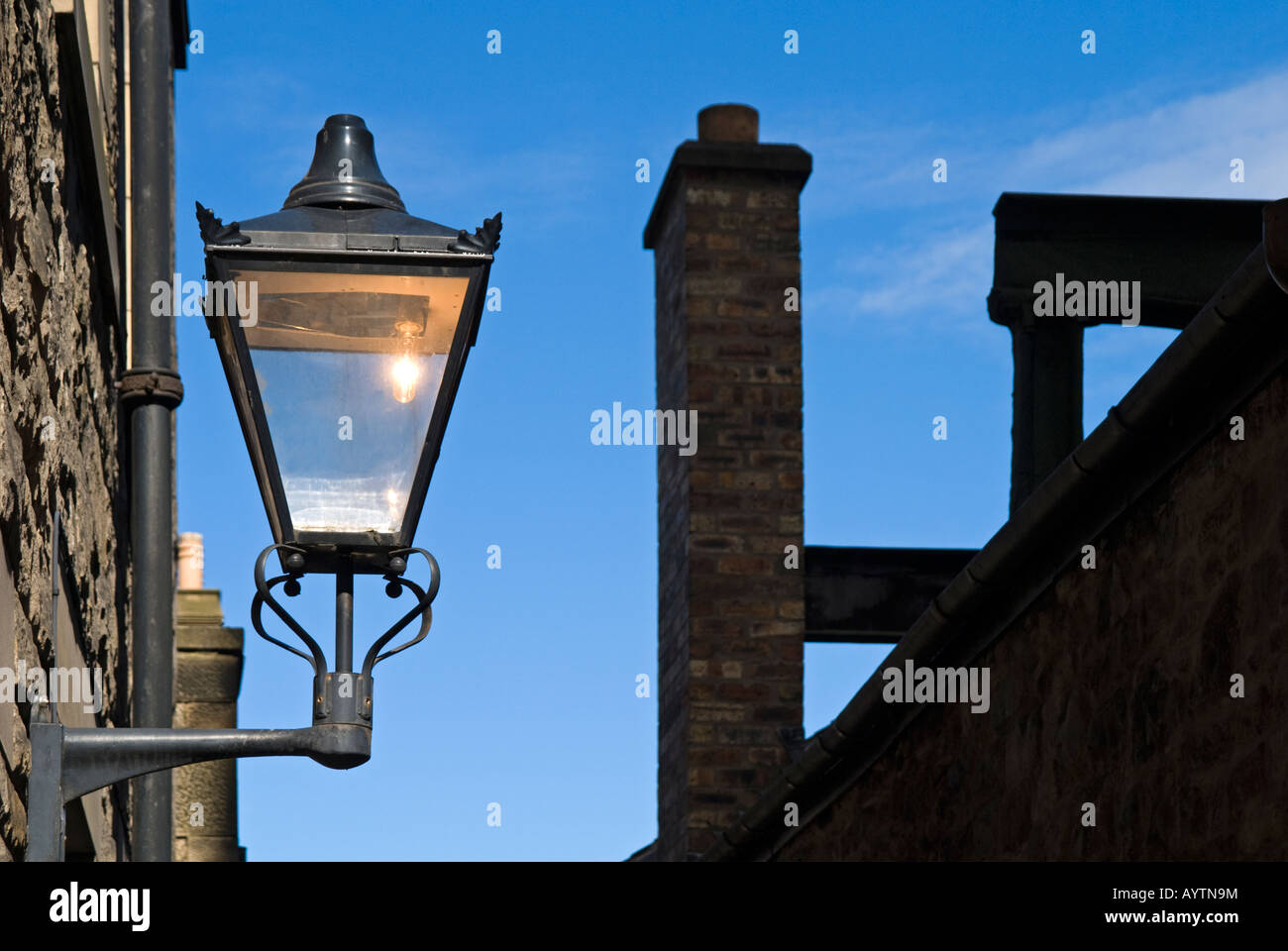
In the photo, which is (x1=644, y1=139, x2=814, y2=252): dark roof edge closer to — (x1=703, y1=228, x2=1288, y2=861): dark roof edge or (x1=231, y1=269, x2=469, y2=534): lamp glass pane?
(x1=703, y1=228, x2=1288, y2=861): dark roof edge

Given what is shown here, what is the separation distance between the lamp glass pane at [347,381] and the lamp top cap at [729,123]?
6.26 meters

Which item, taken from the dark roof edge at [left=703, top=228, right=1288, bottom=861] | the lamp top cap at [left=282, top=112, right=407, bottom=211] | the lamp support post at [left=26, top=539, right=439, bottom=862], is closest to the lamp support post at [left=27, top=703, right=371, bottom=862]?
the lamp support post at [left=26, top=539, right=439, bottom=862]

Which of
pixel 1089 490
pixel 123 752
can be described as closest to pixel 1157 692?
pixel 1089 490

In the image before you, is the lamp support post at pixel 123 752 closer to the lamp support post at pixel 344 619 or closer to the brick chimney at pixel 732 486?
the lamp support post at pixel 344 619

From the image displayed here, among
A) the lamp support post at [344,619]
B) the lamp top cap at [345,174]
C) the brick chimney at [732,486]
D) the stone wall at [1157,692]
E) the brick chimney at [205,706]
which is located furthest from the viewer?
the brick chimney at [732,486]

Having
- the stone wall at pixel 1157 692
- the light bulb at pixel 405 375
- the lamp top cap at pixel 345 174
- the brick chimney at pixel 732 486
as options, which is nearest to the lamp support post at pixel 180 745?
the light bulb at pixel 405 375

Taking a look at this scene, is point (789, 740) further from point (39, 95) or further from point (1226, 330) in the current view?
point (39, 95)

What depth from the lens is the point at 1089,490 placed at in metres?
4.48

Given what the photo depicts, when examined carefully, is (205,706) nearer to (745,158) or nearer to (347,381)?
(745,158)

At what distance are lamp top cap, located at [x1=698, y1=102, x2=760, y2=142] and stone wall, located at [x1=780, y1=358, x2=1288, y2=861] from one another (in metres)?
4.30

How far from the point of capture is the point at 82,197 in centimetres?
414

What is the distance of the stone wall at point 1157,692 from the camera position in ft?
12.0

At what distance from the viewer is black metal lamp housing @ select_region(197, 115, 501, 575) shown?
303 cm

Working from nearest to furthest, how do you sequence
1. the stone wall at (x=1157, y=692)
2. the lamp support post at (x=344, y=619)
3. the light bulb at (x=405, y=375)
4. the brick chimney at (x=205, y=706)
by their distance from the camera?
the lamp support post at (x=344, y=619) → the light bulb at (x=405, y=375) → the stone wall at (x=1157, y=692) → the brick chimney at (x=205, y=706)
